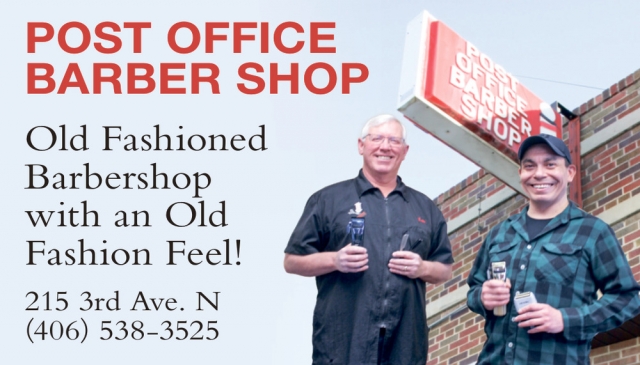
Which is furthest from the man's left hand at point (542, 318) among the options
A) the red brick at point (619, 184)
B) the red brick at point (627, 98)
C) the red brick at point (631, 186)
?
the red brick at point (627, 98)

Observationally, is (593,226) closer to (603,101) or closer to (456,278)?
(603,101)

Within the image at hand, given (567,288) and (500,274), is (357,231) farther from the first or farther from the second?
(567,288)

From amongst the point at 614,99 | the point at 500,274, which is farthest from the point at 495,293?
the point at 614,99

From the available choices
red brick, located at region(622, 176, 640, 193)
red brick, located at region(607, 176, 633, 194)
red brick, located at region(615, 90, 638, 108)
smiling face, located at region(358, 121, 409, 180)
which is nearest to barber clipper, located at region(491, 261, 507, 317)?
smiling face, located at region(358, 121, 409, 180)

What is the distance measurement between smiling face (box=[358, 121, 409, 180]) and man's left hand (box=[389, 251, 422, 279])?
20.1 inches

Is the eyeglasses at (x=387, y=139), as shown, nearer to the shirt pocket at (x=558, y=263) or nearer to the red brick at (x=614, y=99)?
the shirt pocket at (x=558, y=263)

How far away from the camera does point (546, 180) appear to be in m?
5.50

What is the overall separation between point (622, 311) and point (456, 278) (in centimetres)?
687

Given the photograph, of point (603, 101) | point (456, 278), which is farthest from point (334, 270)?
point (456, 278)

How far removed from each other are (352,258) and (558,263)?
1022mm

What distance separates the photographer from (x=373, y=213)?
5.93 metres

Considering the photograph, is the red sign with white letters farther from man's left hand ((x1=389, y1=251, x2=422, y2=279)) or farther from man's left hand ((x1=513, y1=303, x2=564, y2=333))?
man's left hand ((x1=513, y1=303, x2=564, y2=333))

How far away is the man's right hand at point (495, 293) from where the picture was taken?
17.4ft

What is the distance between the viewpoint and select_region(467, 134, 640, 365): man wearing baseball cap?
5234mm
